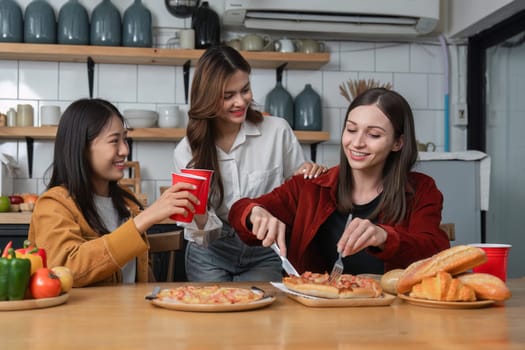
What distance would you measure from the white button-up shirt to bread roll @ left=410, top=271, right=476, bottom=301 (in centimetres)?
101

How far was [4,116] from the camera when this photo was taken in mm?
3961

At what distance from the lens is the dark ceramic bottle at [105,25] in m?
4.00

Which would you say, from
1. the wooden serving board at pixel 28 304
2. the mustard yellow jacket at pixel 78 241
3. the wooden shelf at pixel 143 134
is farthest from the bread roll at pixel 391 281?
the wooden shelf at pixel 143 134

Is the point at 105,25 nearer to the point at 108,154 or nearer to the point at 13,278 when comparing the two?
the point at 108,154

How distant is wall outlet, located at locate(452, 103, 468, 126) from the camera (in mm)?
4508

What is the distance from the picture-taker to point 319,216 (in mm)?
2027

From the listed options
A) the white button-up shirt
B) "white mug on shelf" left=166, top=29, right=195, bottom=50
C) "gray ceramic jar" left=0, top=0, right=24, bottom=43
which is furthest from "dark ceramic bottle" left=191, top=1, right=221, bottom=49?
the white button-up shirt

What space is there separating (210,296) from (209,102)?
1.00 m

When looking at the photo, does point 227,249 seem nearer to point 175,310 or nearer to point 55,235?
point 55,235

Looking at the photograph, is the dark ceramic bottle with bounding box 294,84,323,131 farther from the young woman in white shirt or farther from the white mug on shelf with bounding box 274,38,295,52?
the young woman in white shirt

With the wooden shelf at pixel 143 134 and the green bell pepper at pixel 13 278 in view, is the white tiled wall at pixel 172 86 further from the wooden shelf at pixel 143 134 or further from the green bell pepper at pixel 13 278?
the green bell pepper at pixel 13 278

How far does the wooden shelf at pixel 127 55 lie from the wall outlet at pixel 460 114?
0.98 metres

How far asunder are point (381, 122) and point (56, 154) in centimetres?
96

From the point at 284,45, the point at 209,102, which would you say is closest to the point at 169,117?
the point at 284,45
